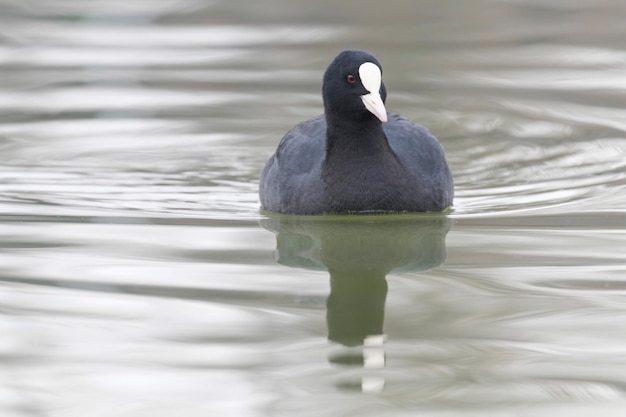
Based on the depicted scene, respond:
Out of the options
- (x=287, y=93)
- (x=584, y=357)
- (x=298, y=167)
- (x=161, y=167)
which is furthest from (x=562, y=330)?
(x=287, y=93)

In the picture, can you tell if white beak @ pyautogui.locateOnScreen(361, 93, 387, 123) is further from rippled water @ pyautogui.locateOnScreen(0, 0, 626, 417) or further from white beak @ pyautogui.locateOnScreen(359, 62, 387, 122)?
rippled water @ pyautogui.locateOnScreen(0, 0, 626, 417)

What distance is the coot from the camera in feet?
21.4

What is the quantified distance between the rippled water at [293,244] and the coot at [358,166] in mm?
98

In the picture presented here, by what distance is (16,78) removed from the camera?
35.7 feet

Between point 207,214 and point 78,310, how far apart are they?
72.2 inches

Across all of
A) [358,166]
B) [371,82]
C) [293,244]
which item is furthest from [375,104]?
[293,244]

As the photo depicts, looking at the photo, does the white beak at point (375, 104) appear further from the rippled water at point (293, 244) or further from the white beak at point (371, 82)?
the rippled water at point (293, 244)

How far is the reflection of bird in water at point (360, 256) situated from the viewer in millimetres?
4676

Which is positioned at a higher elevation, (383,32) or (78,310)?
(383,32)

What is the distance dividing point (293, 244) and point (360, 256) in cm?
42

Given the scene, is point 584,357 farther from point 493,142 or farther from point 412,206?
point 493,142

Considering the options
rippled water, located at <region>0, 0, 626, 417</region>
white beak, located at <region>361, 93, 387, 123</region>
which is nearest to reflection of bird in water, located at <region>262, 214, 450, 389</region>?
rippled water, located at <region>0, 0, 626, 417</region>

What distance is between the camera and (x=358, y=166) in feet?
21.8

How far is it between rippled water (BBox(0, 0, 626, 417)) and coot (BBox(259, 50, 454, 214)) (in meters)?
0.10
